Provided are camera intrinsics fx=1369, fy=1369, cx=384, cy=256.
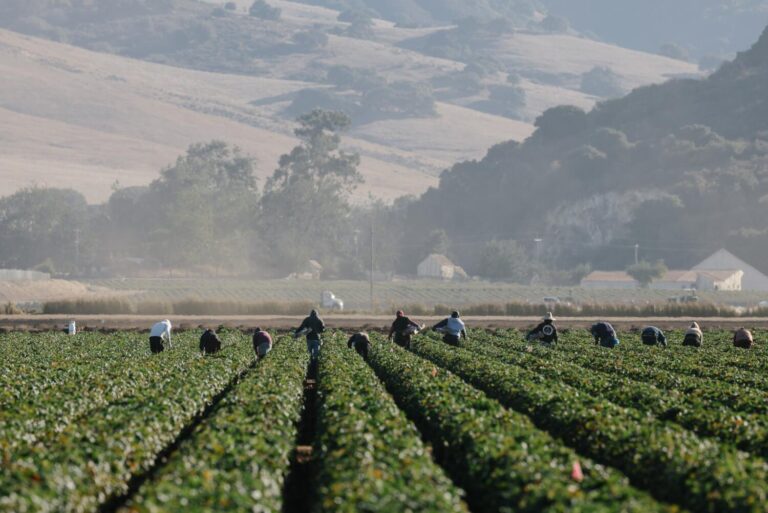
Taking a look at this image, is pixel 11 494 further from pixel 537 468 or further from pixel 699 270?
pixel 699 270

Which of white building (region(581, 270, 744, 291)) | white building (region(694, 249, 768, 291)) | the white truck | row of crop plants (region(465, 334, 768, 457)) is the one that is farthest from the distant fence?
row of crop plants (region(465, 334, 768, 457))

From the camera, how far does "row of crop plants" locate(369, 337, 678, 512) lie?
53.8ft

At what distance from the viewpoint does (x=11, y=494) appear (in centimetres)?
1587

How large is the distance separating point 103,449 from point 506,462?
19.4 feet

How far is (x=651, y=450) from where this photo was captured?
20.5 m

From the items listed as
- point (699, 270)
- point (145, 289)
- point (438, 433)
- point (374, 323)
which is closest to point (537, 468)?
point (438, 433)

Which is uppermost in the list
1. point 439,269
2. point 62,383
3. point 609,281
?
point 439,269

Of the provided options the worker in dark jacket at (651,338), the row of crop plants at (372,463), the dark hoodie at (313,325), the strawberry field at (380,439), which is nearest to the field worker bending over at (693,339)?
the worker in dark jacket at (651,338)

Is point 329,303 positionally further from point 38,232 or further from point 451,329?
point 38,232

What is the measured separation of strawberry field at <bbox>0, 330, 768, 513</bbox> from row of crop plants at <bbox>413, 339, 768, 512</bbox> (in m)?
0.03

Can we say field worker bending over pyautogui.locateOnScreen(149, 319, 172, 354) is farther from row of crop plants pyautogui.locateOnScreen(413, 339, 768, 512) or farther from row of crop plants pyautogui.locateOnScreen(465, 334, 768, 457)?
row of crop plants pyautogui.locateOnScreen(413, 339, 768, 512)

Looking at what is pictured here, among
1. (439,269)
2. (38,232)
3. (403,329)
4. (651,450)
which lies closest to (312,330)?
(403,329)

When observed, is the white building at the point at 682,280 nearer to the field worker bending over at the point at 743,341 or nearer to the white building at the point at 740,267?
the white building at the point at 740,267

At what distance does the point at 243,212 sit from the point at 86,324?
372 ft
